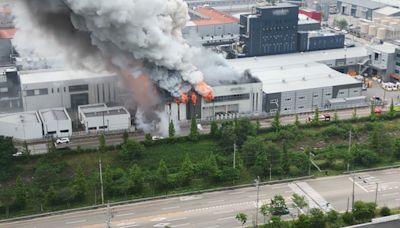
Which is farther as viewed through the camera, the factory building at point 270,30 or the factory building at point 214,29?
the factory building at point 214,29

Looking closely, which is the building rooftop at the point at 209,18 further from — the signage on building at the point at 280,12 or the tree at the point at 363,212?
the tree at the point at 363,212

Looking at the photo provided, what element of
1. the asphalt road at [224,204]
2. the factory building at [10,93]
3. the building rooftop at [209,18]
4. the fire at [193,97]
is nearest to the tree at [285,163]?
the asphalt road at [224,204]

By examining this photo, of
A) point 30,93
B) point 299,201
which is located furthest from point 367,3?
point 299,201

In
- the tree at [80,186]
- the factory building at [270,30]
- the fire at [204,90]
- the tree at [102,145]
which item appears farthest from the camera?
the factory building at [270,30]

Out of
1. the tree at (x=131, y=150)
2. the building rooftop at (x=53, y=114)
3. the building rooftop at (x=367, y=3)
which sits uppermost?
the building rooftop at (x=367, y=3)

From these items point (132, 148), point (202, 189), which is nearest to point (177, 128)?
point (132, 148)

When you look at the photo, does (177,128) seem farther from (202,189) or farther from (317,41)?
(317,41)

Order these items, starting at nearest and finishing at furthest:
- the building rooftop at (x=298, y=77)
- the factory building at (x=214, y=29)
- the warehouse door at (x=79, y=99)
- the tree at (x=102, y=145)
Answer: the tree at (x=102, y=145) → the warehouse door at (x=79, y=99) → the building rooftop at (x=298, y=77) → the factory building at (x=214, y=29)
